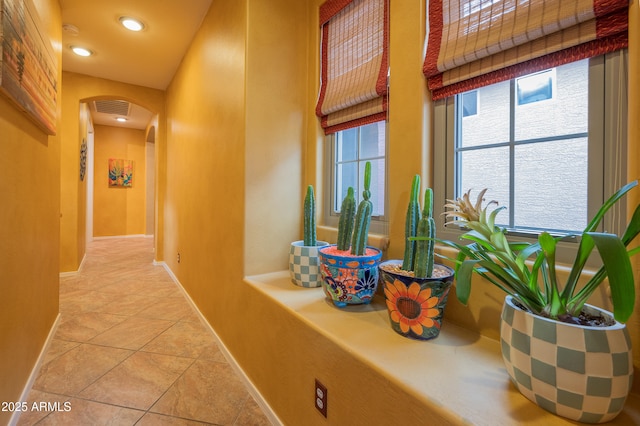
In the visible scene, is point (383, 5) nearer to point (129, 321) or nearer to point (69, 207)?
point (129, 321)

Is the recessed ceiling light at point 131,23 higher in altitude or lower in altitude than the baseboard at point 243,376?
higher

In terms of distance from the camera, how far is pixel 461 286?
702 millimetres

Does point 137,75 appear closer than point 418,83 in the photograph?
No

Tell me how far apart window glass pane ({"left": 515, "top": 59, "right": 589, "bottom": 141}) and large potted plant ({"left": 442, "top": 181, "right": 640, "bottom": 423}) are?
0.42 m

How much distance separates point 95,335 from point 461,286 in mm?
2617

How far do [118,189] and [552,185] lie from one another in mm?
8049

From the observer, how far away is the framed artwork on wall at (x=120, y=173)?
6730 mm

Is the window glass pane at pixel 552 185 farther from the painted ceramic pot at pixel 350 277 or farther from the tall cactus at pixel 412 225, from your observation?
the painted ceramic pot at pixel 350 277

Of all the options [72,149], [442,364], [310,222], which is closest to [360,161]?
[310,222]

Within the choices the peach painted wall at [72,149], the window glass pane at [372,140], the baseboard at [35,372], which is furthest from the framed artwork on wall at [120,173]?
the window glass pane at [372,140]

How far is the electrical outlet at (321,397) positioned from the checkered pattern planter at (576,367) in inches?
25.7

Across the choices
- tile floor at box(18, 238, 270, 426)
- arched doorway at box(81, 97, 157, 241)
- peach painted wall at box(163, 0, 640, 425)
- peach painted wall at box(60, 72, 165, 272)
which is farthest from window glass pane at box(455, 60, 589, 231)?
arched doorway at box(81, 97, 157, 241)

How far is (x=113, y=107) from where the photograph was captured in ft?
17.0

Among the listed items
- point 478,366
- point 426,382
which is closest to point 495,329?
point 478,366
